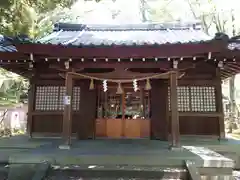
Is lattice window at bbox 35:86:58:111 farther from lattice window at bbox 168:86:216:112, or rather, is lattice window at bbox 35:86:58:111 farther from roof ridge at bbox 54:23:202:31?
lattice window at bbox 168:86:216:112

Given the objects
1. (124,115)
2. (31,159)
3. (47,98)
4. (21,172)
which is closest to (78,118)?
(47,98)

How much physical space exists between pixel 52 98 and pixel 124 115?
2845 mm

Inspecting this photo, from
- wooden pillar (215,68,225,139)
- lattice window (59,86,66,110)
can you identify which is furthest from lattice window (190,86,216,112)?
lattice window (59,86,66,110)

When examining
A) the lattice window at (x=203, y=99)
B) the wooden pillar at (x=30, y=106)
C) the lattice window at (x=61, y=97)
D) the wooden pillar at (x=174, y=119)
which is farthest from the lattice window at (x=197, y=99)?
the wooden pillar at (x=30, y=106)

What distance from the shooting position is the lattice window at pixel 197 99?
953 centimetres

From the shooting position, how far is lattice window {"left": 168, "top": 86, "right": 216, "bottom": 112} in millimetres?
9531

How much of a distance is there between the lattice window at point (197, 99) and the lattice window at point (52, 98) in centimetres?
396

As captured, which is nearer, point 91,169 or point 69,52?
point 91,169

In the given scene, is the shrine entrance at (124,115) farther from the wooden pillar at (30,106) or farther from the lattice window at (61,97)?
the wooden pillar at (30,106)

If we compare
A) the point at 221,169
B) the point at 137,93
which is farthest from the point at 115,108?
the point at 221,169

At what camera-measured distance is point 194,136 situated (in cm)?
954

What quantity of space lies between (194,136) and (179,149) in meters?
A: 2.58

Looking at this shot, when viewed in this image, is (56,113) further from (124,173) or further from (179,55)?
(179,55)

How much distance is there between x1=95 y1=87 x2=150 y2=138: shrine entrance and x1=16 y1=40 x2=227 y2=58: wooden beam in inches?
132
